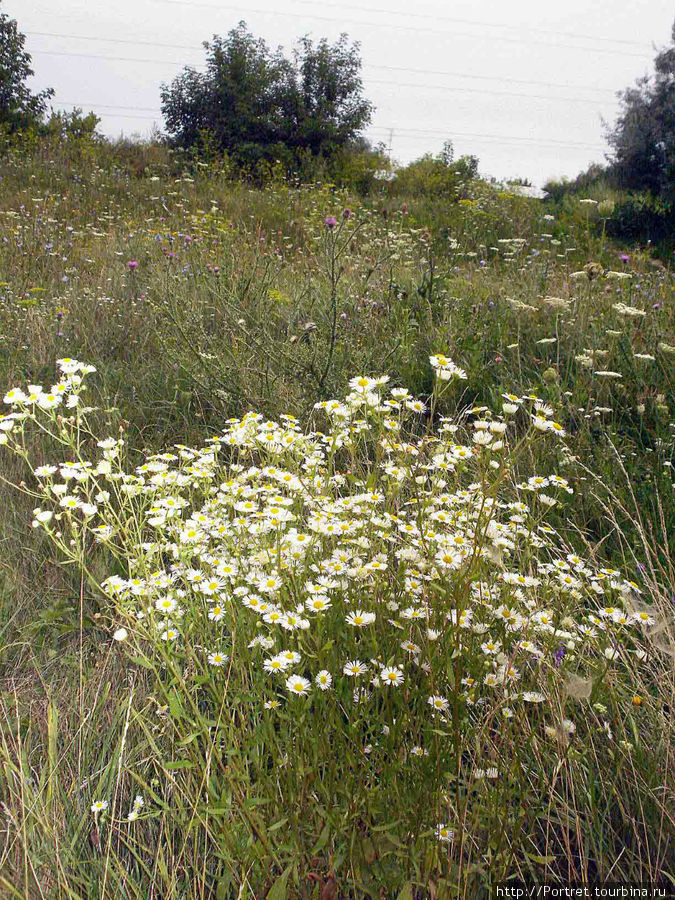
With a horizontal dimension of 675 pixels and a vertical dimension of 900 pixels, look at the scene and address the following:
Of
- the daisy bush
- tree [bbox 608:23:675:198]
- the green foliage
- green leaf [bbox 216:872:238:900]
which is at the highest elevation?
tree [bbox 608:23:675:198]

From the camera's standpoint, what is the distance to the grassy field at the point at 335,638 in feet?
4.26

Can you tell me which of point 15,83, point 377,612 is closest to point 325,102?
point 15,83

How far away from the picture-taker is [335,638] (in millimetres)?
1503

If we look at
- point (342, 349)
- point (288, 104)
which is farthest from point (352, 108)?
point (342, 349)

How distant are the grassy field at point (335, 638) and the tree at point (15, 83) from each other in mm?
14037

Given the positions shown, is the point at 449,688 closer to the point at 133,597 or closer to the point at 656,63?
the point at 133,597

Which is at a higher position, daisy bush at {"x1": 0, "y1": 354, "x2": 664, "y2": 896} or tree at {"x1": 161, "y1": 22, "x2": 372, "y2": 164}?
tree at {"x1": 161, "y1": 22, "x2": 372, "y2": 164}

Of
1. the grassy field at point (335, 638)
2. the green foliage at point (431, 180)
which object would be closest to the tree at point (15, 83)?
the green foliage at point (431, 180)

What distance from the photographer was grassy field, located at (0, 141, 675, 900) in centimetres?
130

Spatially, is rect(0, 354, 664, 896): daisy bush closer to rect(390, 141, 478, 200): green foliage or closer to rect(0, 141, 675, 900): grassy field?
rect(0, 141, 675, 900): grassy field

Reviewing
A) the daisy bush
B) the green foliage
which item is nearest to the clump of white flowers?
the daisy bush

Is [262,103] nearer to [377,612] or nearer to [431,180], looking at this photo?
[431,180]

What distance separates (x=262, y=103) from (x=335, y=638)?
A: 60.2ft

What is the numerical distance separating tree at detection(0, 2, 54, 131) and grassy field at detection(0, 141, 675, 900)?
46.1ft
